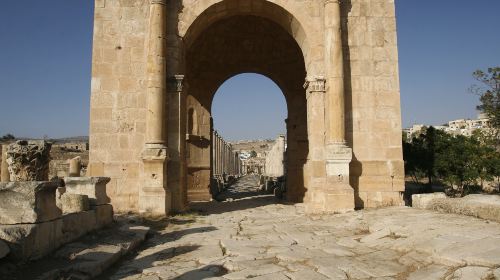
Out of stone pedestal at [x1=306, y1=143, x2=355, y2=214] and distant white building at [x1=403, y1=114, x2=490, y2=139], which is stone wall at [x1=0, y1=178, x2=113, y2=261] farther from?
distant white building at [x1=403, y1=114, x2=490, y2=139]

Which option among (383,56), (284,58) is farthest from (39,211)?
(284,58)

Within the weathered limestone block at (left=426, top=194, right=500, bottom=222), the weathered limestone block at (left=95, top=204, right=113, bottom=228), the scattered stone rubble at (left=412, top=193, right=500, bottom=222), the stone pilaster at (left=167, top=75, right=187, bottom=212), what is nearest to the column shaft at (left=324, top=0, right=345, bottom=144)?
the scattered stone rubble at (left=412, top=193, right=500, bottom=222)

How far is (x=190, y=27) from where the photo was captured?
9406mm

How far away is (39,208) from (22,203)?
0.17 meters

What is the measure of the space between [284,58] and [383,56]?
6.18 metres

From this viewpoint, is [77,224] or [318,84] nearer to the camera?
[77,224]

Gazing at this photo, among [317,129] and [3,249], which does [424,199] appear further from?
[3,249]

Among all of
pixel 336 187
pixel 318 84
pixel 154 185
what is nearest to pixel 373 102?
pixel 318 84

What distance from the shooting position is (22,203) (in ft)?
13.0

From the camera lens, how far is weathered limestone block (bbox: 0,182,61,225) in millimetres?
3918

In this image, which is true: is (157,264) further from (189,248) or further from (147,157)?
(147,157)

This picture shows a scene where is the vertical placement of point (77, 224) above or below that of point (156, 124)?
below

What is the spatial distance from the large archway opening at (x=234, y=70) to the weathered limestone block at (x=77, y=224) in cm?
922

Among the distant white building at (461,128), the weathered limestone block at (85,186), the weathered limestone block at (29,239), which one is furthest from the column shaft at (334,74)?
the distant white building at (461,128)
